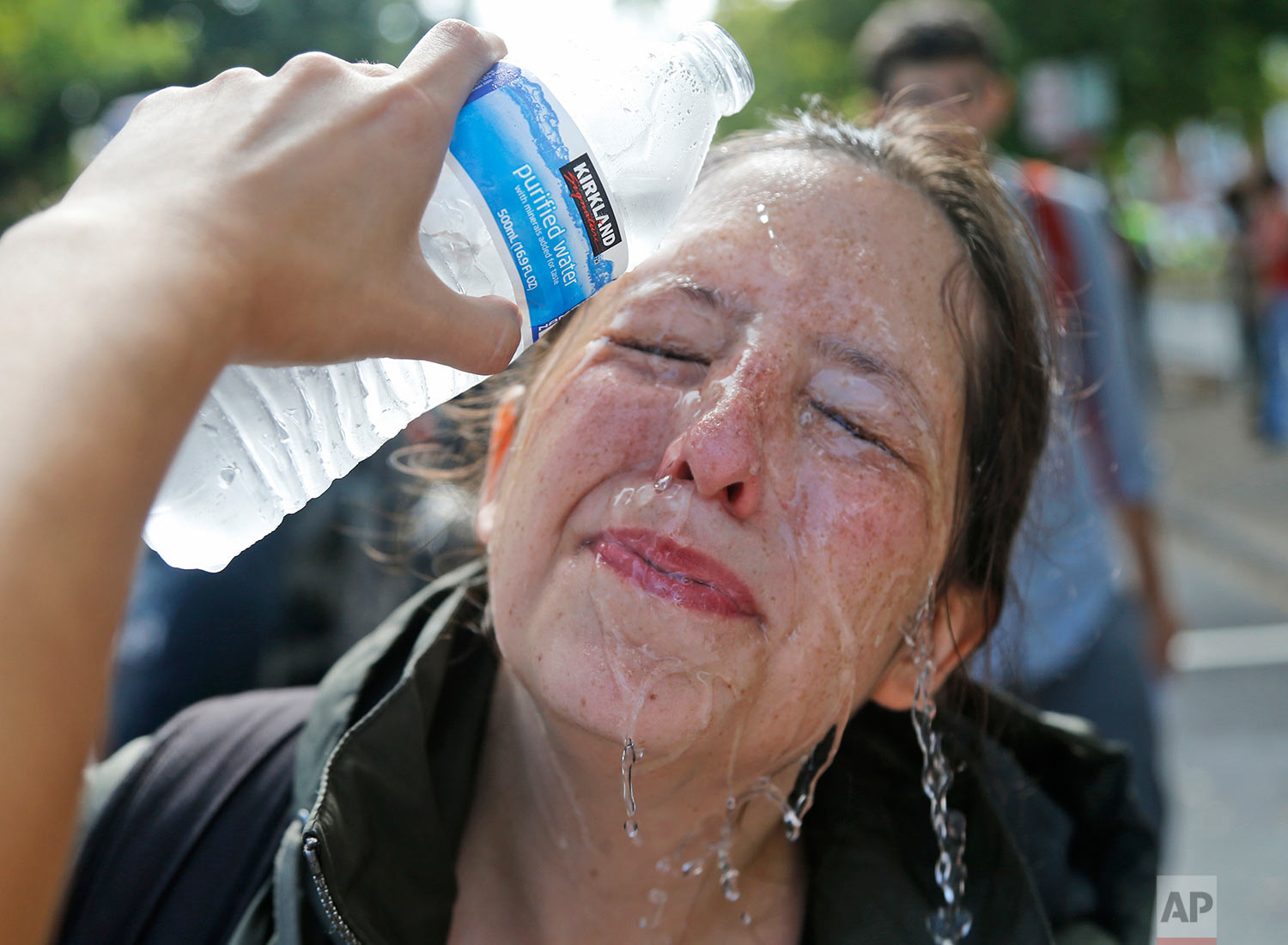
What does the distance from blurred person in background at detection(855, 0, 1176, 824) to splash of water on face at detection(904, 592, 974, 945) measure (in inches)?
11.6

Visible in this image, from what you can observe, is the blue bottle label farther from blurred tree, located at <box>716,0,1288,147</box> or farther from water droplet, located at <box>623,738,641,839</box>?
blurred tree, located at <box>716,0,1288,147</box>

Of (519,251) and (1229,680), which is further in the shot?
(1229,680)

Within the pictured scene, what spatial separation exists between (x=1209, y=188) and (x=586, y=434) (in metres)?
46.6

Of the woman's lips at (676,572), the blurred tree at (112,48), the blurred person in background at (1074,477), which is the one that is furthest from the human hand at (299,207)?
the blurred tree at (112,48)

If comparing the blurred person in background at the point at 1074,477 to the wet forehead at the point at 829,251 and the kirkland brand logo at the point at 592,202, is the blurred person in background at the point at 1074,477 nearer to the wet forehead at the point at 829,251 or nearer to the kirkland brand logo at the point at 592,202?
the wet forehead at the point at 829,251

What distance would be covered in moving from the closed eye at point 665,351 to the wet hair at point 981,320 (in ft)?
0.52

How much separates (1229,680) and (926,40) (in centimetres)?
437

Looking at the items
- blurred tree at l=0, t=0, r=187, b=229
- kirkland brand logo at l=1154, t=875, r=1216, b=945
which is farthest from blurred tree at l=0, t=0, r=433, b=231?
kirkland brand logo at l=1154, t=875, r=1216, b=945

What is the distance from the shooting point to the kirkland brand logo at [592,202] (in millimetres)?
1311

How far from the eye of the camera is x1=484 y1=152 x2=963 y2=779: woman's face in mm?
1465

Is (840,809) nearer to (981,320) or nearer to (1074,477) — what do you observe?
(981,320)

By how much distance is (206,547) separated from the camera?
1.64 metres

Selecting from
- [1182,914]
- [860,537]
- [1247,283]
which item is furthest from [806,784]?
[1247,283]

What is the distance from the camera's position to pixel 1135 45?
715 inches
